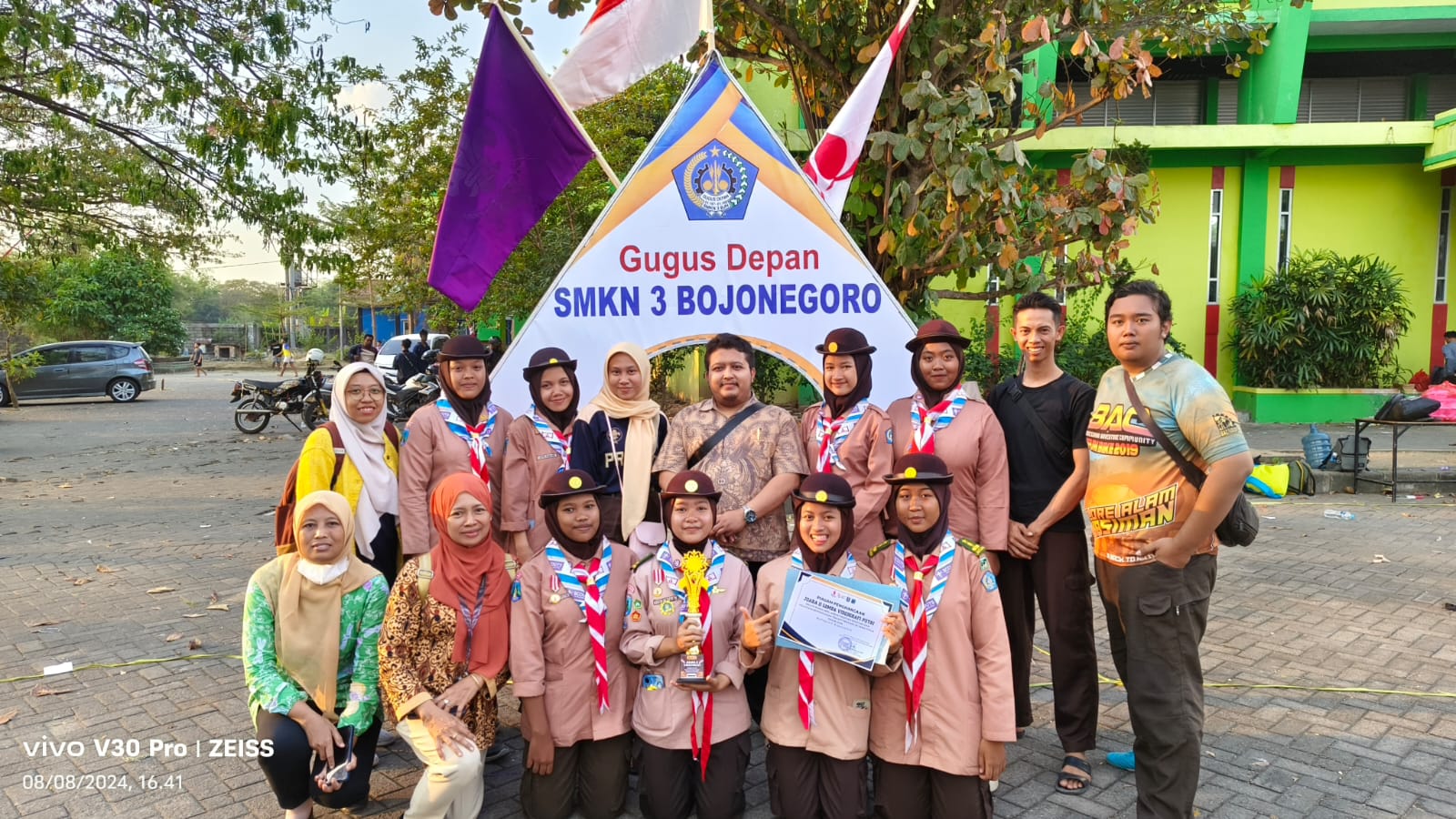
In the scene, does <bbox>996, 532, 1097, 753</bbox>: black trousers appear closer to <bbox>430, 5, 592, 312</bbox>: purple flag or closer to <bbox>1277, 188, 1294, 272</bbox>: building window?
<bbox>430, 5, 592, 312</bbox>: purple flag

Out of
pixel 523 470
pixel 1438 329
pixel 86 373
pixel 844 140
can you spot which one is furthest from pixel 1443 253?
pixel 86 373

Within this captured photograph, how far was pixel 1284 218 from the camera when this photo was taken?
1602 centimetres

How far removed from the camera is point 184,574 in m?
6.71

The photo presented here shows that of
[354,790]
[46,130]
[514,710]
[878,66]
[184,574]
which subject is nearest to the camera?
[354,790]

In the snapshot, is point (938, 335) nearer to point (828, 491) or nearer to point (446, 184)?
point (828, 491)

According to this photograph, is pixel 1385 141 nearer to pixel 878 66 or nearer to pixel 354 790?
pixel 878 66

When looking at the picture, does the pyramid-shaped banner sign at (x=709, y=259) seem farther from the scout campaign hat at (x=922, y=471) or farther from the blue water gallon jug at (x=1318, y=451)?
the blue water gallon jug at (x=1318, y=451)

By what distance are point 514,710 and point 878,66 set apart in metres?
3.85

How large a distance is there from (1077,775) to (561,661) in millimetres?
2056

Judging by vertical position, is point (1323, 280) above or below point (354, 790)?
above

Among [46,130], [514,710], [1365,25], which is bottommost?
[514,710]

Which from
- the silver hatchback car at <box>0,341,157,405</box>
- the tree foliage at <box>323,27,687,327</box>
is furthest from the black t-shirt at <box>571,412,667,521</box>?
the silver hatchback car at <box>0,341,157,405</box>

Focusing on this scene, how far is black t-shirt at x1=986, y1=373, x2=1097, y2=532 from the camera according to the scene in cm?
356

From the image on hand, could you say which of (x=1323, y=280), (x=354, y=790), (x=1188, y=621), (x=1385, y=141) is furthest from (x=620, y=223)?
(x=1385, y=141)
